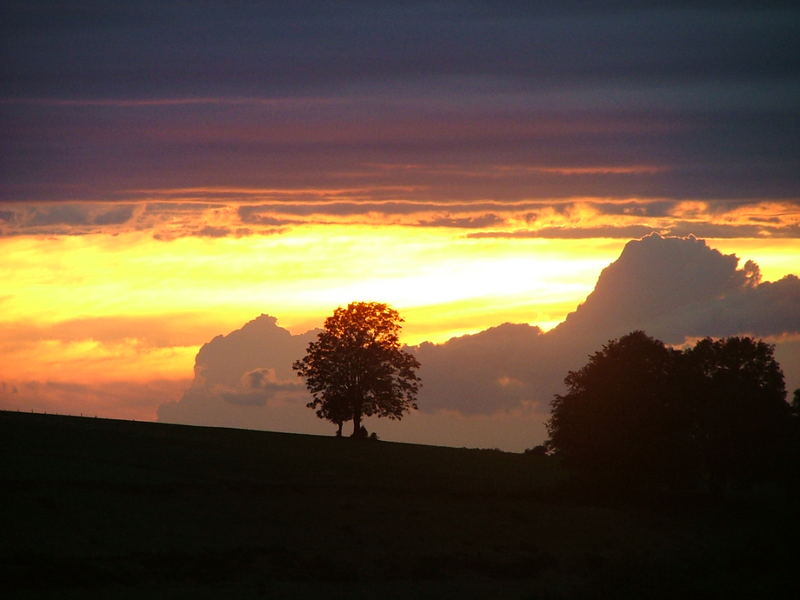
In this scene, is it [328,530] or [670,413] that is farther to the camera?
[670,413]

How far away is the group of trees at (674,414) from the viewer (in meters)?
81.2

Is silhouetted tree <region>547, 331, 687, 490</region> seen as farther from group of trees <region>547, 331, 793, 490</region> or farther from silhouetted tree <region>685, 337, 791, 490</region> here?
silhouetted tree <region>685, 337, 791, 490</region>

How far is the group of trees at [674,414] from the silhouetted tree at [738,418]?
8cm

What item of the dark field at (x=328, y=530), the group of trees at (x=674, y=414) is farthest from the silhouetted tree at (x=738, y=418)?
the dark field at (x=328, y=530)

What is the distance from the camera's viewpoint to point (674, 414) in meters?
84.5

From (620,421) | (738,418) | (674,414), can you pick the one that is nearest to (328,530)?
(620,421)

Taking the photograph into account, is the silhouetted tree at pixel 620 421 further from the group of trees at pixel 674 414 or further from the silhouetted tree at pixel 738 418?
the silhouetted tree at pixel 738 418

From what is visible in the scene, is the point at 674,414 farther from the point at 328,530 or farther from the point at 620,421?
the point at 328,530

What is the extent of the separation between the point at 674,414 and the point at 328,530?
36626 mm

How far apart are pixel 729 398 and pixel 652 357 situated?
7.67 metres

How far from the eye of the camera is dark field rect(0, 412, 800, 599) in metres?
46.8

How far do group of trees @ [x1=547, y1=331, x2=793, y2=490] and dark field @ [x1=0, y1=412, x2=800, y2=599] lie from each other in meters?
2.83

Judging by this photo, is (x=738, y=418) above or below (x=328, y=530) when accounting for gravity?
above

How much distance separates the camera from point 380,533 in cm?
5850
